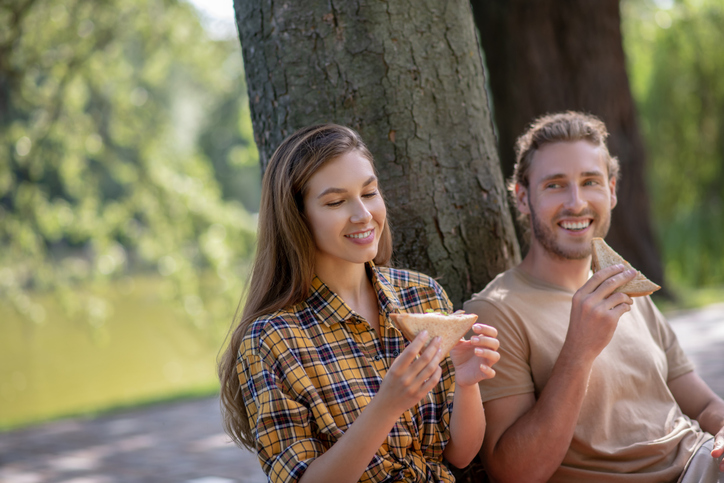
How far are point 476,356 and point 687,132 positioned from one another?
11.7 m

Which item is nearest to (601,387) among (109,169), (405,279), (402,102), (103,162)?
(405,279)

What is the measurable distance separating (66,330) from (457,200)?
1732 centimetres

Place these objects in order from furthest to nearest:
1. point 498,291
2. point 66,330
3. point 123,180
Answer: point 66,330
point 123,180
point 498,291

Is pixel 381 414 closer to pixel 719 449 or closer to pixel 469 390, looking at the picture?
pixel 469 390

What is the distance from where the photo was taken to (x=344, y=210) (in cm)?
221

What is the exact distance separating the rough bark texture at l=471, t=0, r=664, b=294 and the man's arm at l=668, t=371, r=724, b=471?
9.46 feet

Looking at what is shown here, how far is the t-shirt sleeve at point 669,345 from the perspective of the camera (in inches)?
112

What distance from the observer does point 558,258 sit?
2.70 m

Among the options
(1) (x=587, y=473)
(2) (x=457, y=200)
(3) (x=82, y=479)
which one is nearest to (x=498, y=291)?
(2) (x=457, y=200)

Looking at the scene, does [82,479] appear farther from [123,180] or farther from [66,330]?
[66,330]

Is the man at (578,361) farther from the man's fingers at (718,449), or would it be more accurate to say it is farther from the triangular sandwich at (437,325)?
the triangular sandwich at (437,325)

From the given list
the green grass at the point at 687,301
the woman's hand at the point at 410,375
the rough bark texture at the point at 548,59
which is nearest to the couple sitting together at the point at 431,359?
the woman's hand at the point at 410,375

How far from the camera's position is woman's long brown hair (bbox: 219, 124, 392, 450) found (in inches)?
88.0

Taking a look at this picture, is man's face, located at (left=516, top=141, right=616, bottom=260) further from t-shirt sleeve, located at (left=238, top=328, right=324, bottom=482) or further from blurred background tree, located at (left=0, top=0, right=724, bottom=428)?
blurred background tree, located at (left=0, top=0, right=724, bottom=428)
